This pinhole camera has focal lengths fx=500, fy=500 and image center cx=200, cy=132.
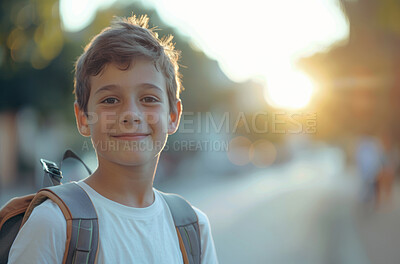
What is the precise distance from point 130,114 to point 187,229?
1.78ft

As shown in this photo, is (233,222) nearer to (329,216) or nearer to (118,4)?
(329,216)

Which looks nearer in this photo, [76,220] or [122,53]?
[76,220]

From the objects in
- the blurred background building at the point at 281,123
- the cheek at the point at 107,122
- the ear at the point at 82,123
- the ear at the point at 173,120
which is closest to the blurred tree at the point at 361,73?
the blurred background building at the point at 281,123

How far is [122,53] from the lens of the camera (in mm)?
2104

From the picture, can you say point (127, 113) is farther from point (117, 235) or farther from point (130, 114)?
point (117, 235)

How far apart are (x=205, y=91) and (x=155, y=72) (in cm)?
3116

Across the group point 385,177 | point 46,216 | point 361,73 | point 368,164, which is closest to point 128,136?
point 46,216

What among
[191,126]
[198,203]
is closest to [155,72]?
[198,203]

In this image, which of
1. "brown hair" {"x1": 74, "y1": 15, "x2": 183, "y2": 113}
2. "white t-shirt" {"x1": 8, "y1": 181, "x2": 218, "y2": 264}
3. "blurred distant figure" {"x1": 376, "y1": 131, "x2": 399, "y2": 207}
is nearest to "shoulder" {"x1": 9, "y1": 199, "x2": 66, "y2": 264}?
"white t-shirt" {"x1": 8, "y1": 181, "x2": 218, "y2": 264}

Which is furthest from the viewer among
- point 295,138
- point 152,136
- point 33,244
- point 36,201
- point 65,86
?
point 295,138

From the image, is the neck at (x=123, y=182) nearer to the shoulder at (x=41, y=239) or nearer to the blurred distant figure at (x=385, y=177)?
the shoulder at (x=41, y=239)

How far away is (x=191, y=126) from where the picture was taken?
104ft

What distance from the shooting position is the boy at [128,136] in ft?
6.40

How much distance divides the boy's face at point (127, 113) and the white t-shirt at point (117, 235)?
0.20 meters
